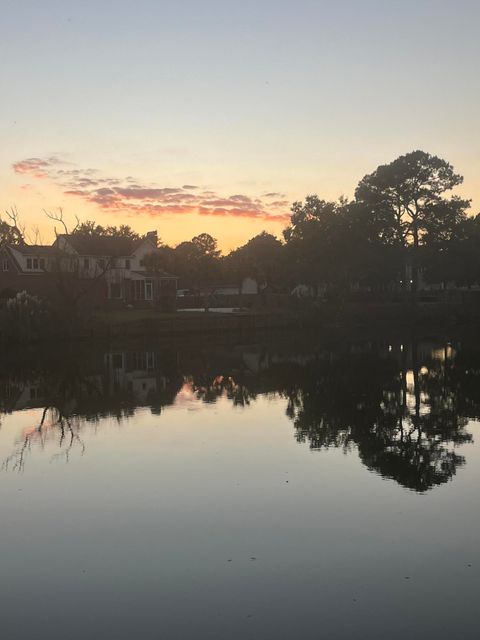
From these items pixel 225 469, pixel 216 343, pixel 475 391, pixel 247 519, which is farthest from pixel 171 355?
pixel 247 519

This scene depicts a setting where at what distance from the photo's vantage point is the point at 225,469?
15508mm

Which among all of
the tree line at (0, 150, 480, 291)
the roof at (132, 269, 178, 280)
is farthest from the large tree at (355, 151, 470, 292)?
the roof at (132, 269, 178, 280)

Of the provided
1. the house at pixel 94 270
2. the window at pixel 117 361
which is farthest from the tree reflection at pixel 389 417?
the house at pixel 94 270

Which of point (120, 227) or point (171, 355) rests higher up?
point (120, 227)

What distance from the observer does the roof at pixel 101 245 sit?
7712 cm

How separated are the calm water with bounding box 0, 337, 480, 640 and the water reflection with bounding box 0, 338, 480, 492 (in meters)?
0.14

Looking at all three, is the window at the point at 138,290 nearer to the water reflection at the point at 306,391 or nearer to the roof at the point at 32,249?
the roof at the point at 32,249

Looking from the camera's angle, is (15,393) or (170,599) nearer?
(170,599)

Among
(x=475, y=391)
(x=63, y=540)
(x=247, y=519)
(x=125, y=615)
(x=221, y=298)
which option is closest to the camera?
(x=125, y=615)

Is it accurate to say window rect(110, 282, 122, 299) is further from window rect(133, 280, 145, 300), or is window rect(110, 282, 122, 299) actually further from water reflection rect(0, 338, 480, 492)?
water reflection rect(0, 338, 480, 492)

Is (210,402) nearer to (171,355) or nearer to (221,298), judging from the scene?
(171,355)

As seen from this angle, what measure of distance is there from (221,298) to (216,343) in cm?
4380

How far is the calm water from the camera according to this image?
8.52 meters

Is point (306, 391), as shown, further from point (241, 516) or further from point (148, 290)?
point (148, 290)
